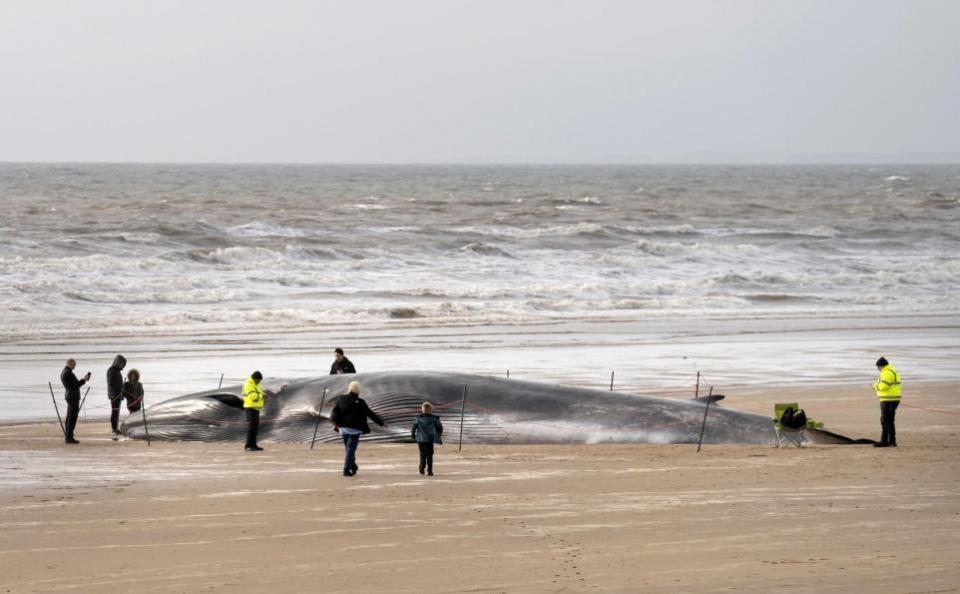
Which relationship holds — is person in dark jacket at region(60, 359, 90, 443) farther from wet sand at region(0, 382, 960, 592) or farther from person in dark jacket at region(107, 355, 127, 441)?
person in dark jacket at region(107, 355, 127, 441)

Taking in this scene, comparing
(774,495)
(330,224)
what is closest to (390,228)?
(330,224)

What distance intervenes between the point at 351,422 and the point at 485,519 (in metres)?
2.84

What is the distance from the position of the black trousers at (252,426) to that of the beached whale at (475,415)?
0.85 meters

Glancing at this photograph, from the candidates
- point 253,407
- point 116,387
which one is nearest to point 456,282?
point 116,387

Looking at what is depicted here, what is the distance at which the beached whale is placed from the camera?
607 inches

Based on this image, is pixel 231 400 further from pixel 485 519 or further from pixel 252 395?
pixel 485 519

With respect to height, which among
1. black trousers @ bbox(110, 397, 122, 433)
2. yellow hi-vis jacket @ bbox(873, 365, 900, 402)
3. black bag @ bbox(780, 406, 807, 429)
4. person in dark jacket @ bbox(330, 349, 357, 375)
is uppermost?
yellow hi-vis jacket @ bbox(873, 365, 900, 402)

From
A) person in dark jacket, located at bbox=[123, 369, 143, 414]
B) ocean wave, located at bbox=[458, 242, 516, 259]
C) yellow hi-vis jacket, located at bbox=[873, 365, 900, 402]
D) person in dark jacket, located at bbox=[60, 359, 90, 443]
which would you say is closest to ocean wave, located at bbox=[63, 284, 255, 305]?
ocean wave, located at bbox=[458, 242, 516, 259]

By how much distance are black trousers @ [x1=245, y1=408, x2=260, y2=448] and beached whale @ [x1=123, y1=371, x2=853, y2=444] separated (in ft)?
2.80

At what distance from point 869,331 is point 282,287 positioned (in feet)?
59.1

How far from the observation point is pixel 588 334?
2895cm

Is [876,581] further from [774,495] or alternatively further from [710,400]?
[710,400]

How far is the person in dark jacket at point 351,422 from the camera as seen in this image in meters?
13.0

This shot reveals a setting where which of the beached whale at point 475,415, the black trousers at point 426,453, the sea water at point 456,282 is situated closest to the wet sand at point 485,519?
the black trousers at point 426,453
